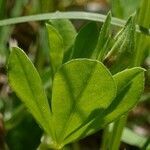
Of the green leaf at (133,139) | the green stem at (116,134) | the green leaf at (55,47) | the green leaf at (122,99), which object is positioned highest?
the green leaf at (55,47)

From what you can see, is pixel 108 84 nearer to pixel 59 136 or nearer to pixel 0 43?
pixel 59 136

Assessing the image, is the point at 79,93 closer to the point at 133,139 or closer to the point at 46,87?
the point at 46,87

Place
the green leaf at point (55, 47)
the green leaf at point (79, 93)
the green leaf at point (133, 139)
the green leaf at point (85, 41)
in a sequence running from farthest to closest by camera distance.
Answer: the green leaf at point (133, 139) → the green leaf at point (85, 41) → the green leaf at point (55, 47) → the green leaf at point (79, 93)

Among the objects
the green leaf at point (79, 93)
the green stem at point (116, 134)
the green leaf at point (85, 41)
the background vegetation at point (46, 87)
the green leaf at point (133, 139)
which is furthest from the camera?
the green leaf at point (133, 139)

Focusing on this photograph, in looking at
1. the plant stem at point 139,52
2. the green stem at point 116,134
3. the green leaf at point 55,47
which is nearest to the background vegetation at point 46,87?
the plant stem at point 139,52

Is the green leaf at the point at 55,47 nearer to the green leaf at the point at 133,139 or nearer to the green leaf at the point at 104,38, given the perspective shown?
the green leaf at the point at 104,38

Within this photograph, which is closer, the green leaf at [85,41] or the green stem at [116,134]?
the green leaf at [85,41]

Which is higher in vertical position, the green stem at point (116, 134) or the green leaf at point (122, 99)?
the green leaf at point (122, 99)
